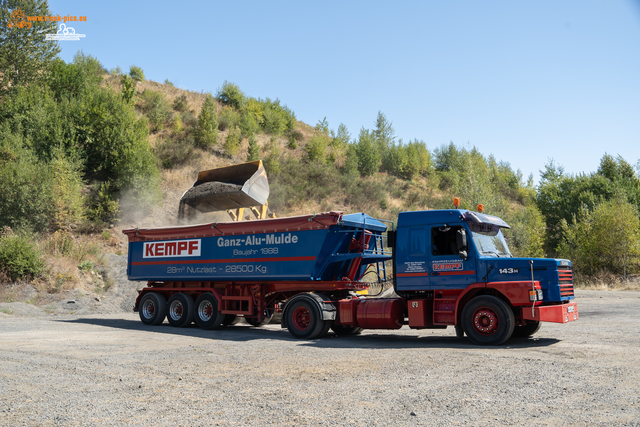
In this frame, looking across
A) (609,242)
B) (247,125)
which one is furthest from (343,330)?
(247,125)

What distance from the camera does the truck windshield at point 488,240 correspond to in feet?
34.8

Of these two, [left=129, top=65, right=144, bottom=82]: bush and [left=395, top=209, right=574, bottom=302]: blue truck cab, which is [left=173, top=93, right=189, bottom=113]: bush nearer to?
[left=129, top=65, right=144, bottom=82]: bush

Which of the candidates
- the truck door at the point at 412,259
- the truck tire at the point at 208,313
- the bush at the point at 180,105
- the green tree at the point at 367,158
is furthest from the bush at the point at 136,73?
the truck door at the point at 412,259

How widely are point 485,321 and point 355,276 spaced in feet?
11.6

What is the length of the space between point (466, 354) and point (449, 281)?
86.4 inches

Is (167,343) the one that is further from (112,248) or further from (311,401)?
(112,248)

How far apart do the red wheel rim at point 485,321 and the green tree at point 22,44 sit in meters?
36.6

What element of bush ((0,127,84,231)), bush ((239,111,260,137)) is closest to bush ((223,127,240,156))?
bush ((239,111,260,137))

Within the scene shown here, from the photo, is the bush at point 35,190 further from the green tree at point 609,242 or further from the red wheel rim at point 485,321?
the green tree at point 609,242

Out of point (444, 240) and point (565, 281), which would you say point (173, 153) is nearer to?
point (444, 240)

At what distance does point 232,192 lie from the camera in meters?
18.9

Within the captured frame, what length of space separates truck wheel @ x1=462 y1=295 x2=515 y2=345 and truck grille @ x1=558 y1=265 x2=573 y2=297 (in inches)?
51.2

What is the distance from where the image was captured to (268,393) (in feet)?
19.5

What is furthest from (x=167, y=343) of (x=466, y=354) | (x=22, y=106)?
(x=22, y=106)
